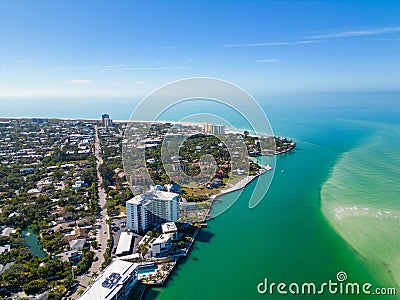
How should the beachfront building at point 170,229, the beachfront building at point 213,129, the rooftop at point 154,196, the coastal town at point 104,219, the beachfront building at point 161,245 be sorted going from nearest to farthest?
the coastal town at point 104,219
the beachfront building at point 161,245
the beachfront building at point 170,229
the rooftop at point 154,196
the beachfront building at point 213,129

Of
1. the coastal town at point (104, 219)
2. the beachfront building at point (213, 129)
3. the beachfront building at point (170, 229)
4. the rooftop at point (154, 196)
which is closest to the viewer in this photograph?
the coastal town at point (104, 219)

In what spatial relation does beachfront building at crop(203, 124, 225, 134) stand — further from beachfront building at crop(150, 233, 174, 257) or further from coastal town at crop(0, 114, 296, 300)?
beachfront building at crop(150, 233, 174, 257)

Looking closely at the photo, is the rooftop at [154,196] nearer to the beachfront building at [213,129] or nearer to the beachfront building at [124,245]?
the beachfront building at [124,245]

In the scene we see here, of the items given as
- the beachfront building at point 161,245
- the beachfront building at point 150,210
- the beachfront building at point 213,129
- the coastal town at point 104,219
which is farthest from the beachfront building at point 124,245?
the beachfront building at point 213,129

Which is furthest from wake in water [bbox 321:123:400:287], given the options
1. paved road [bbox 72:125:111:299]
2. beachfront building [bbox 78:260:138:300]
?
paved road [bbox 72:125:111:299]

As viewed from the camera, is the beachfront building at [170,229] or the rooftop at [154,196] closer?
the beachfront building at [170,229]

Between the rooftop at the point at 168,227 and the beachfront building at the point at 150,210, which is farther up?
the beachfront building at the point at 150,210
